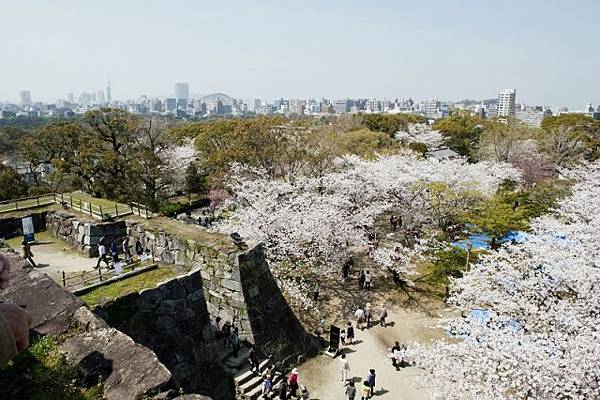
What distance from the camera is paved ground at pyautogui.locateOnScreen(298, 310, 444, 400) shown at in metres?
11.7

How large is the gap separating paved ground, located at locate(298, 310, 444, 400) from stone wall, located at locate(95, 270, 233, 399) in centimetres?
279

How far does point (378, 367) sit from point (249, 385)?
14.4ft

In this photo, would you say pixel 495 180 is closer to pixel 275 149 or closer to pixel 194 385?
pixel 275 149

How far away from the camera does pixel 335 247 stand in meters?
17.2

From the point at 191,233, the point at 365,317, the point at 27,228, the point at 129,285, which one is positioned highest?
the point at 27,228

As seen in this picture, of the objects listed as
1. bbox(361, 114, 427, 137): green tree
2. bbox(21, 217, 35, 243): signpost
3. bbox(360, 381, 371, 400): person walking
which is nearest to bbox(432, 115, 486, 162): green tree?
bbox(361, 114, 427, 137): green tree

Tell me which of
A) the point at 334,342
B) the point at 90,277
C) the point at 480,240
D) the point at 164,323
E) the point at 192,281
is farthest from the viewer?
the point at 480,240

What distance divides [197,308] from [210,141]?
2548cm

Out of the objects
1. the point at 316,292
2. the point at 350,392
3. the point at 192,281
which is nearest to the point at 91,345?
the point at 192,281

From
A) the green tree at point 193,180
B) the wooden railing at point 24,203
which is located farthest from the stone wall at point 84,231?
the green tree at point 193,180

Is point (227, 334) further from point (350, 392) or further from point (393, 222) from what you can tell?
point (393, 222)

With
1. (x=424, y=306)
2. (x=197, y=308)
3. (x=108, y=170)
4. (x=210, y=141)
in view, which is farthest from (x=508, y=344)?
(x=210, y=141)

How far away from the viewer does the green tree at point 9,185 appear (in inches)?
810

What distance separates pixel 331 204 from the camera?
18.3m
